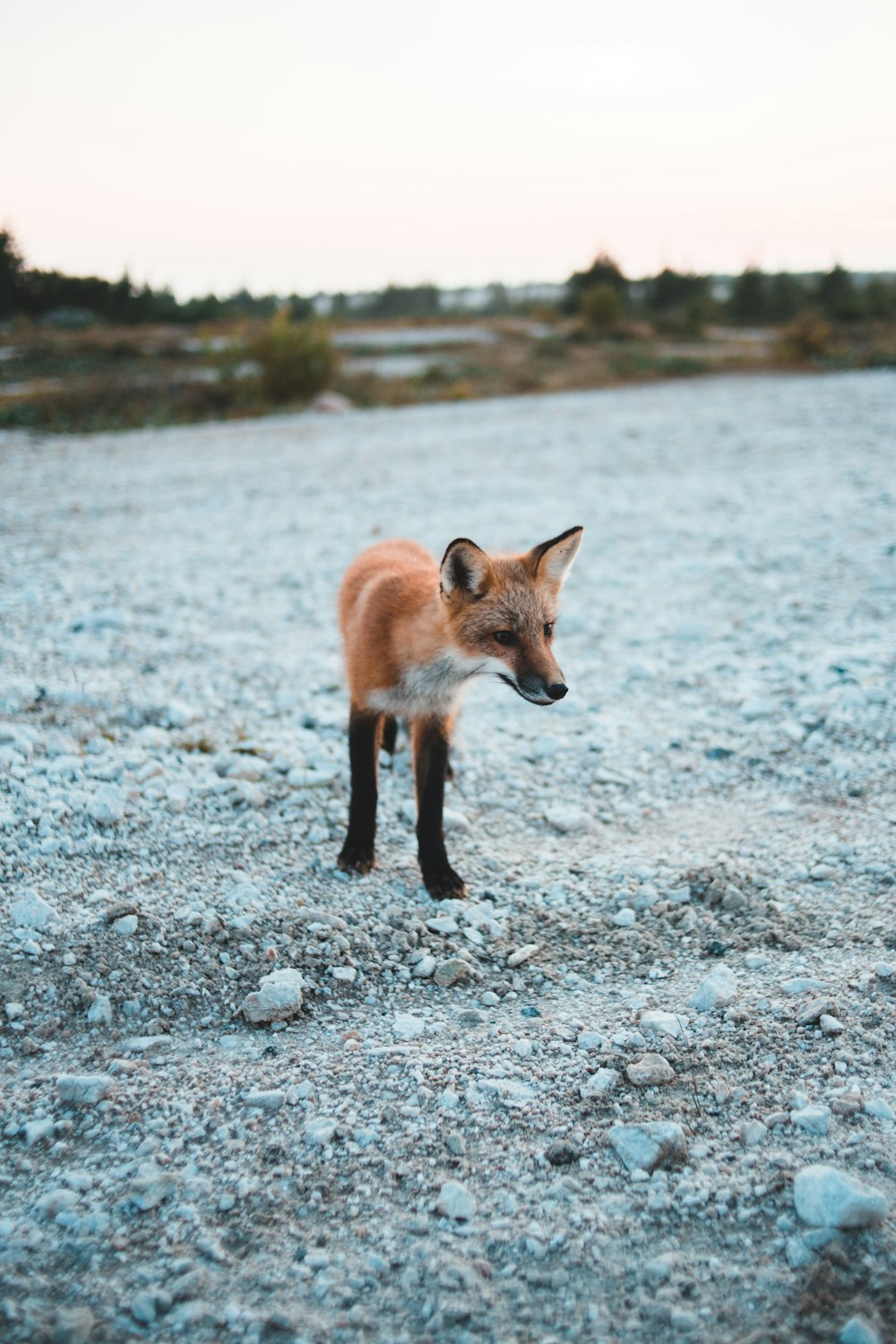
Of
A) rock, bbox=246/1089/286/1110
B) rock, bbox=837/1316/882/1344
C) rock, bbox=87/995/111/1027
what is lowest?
rock, bbox=246/1089/286/1110

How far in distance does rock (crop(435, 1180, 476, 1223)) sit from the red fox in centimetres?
151

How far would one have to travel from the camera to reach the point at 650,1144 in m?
2.46

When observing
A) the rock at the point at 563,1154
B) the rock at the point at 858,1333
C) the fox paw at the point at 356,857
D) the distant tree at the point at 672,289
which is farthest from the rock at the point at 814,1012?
the distant tree at the point at 672,289

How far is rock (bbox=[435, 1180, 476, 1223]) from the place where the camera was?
2270 mm

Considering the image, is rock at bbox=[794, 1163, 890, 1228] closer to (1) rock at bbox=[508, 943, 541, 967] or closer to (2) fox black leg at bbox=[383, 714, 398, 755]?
(1) rock at bbox=[508, 943, 541, 967]

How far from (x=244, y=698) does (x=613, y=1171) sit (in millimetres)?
3612

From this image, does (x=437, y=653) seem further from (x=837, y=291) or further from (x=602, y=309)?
(x=837, y=291)

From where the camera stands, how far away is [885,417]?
42.9 ft

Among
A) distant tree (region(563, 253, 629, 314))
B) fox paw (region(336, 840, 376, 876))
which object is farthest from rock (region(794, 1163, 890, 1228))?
distant tree (region(563, 253, 629, 314))

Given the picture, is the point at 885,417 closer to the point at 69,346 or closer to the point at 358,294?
the point at 69,346

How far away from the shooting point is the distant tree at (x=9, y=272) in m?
41.4

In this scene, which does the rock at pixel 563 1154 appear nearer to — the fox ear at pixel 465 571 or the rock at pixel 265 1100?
the rock at pixel 265 1100

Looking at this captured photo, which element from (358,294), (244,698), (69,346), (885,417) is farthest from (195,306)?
(244,698)

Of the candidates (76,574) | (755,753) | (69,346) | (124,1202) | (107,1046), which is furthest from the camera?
(69,346)
